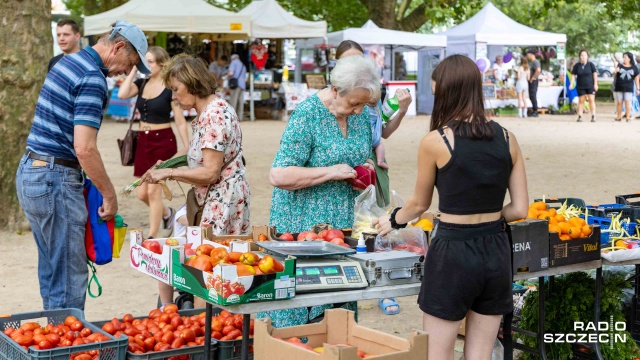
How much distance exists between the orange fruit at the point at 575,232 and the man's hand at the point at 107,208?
2.37 metres

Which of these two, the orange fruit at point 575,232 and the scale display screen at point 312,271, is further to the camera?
the orange fruit at point 575,232

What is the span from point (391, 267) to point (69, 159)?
183cm

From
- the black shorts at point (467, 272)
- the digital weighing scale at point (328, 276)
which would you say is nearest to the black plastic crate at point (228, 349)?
the digital weighing scale at point (328, 276)

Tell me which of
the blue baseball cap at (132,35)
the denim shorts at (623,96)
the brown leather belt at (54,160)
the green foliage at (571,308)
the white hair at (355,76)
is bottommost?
the green foliage at (571,308)

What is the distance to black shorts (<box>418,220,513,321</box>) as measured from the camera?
12.0ft

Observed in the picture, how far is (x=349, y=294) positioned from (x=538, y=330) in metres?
1.81

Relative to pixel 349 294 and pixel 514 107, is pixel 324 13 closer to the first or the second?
pixel 514 107

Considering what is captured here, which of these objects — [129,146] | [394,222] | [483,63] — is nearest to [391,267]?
[394,222]

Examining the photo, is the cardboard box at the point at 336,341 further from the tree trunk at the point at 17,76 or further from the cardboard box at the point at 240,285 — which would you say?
the tree trunk at the point at 17,76

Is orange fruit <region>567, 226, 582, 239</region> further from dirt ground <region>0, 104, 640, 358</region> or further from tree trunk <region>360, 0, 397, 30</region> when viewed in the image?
tree trunk <region>360, 0, 397, 30</region>

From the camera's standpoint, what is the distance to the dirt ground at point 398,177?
6.79 meters

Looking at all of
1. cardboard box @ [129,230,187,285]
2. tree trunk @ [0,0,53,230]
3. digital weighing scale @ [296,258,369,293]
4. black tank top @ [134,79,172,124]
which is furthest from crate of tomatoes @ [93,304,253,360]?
tree trunk @ [0,0,53,230]

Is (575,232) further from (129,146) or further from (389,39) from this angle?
(389,39)

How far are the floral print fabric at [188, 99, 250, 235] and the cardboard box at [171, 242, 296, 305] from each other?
1419 millimetres
